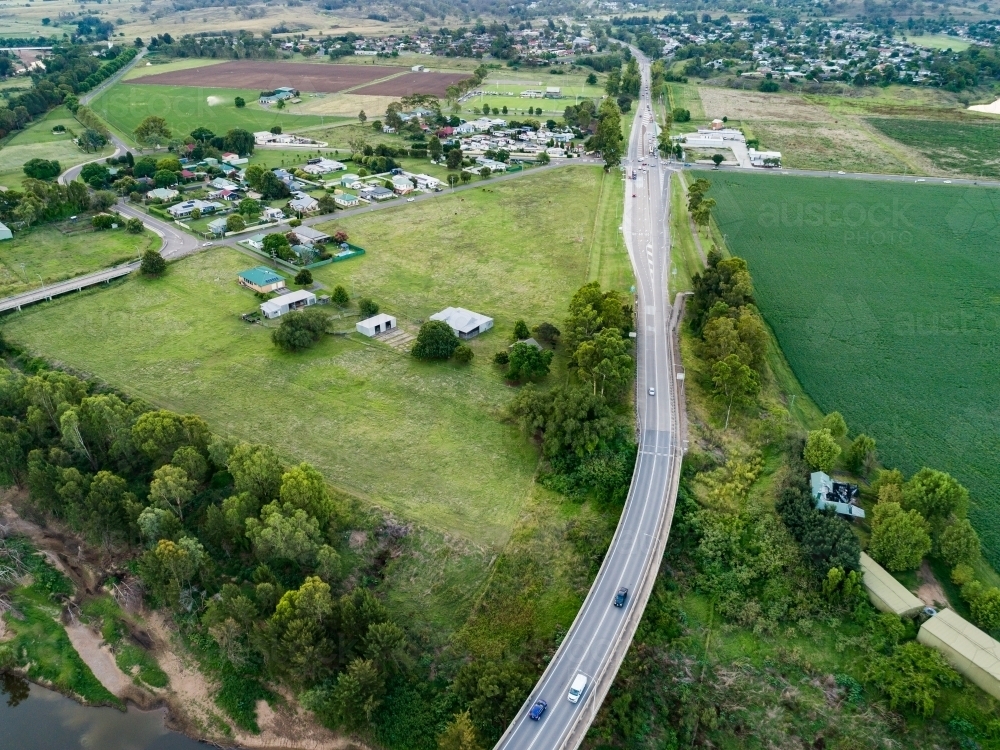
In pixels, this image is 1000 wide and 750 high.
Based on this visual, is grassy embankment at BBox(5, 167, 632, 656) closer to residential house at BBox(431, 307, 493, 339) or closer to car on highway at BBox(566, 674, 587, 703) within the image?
residential house at BBox(431, 307, 493, 339)

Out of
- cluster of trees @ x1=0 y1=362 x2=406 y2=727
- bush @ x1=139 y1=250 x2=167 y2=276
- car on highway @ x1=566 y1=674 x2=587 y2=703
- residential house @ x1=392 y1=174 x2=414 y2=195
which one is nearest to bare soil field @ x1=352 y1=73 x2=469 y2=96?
residential house @ x1=392 y1=174 x2=414 y2=195

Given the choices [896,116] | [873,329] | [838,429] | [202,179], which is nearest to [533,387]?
[838,429]

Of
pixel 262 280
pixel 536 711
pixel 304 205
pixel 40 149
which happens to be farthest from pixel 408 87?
pixel 536 711

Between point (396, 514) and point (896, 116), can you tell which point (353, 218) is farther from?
point (896, 116)

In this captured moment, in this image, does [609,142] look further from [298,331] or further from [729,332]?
[298,331]

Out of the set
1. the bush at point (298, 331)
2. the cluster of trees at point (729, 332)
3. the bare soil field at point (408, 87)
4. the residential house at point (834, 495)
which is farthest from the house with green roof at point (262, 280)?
the bare soil field at point (408, 87)

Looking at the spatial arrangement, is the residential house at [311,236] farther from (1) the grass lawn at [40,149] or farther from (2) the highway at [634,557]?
(1) the grass lawn at [40,149]
